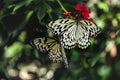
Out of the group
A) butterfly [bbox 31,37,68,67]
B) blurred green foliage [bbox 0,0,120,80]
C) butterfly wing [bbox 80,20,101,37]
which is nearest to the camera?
butterfly wing [bbox 80,20,101,37]

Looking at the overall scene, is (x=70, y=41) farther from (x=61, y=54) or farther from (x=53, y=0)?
(x=53, y=0)

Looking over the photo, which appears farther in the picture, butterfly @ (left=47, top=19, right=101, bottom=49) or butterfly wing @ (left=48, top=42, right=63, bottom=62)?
butterfly wing @ (left=48, top=42, right=63, bottom=62)

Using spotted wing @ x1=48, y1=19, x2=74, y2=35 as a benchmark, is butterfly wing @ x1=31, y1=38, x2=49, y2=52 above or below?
below

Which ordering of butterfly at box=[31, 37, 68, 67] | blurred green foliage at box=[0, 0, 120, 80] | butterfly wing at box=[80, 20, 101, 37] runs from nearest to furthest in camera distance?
butterfly wing at box=[80, 20, 101, 37] < butterfly at box=[31, 37, 68, 67] < blurred green foliage at box=[0, 0, 120, 80]

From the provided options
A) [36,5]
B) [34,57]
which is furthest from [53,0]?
[34,57]

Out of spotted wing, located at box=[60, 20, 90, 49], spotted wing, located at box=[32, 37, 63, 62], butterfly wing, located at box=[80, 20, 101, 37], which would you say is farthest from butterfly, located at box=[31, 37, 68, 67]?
butterfly wing, located at box=[80, 20, 101, 37]

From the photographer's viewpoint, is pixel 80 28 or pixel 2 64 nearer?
pixel 80 28

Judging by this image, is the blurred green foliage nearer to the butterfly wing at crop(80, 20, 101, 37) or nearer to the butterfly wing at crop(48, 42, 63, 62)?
the butterfly wing at crop(48, 42, 63, 62)

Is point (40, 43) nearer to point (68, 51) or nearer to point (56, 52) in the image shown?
point (56, 52)
